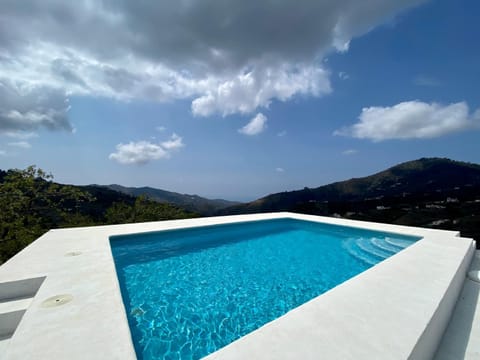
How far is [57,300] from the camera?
198 cm

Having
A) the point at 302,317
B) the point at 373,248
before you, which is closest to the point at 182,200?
the point at 373,248

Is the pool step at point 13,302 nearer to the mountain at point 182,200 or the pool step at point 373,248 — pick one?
the pool step at point 373,248

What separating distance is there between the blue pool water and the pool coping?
22.3 inches

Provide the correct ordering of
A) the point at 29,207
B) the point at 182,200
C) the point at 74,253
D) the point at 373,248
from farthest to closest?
the point at 182,200 < the point at 29,207 < the point at 373,248 < the point at 74,253

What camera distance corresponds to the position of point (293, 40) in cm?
782

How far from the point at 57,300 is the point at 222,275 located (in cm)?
228

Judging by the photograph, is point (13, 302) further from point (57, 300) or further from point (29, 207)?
point (29, 207)

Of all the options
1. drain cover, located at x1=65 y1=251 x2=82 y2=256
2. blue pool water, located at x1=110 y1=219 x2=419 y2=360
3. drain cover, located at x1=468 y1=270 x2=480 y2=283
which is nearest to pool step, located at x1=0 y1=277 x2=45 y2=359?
drain cover, located at x1=65 y1=251 x2=82 y2=256

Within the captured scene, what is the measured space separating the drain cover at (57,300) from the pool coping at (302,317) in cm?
4

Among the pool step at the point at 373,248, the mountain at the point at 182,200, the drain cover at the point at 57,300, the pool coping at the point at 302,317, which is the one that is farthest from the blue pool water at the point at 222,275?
the mountain at the point at 182,200

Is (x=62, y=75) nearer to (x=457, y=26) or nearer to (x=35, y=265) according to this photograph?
(x=35, y=265)

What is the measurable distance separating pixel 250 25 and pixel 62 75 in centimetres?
634

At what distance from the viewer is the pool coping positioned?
4.46 ft

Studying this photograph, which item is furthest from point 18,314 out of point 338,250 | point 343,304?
point 338,250
